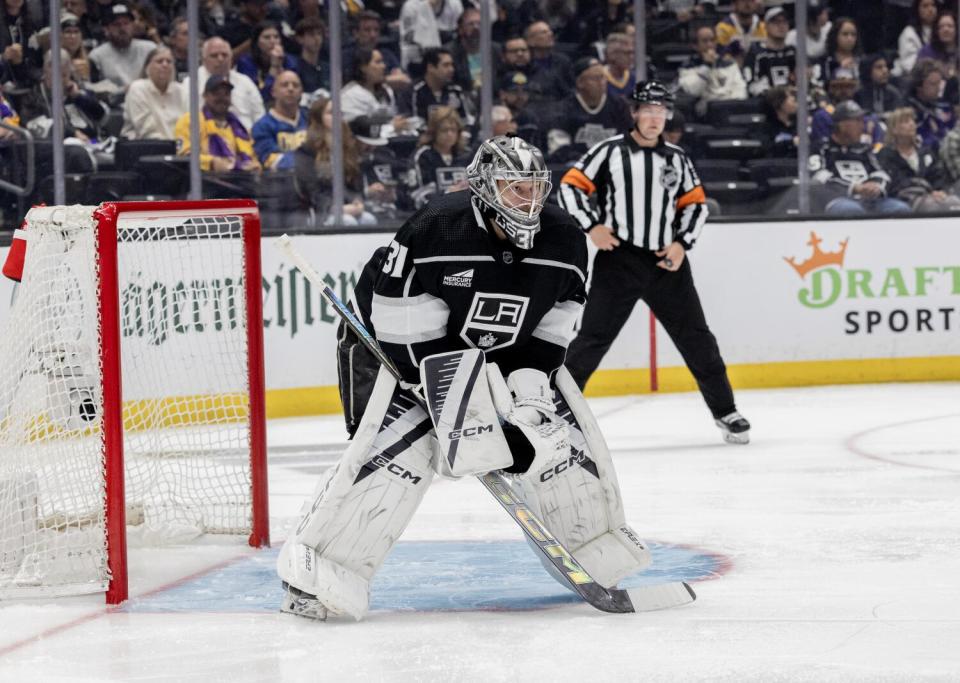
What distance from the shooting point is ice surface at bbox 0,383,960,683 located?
2557mm

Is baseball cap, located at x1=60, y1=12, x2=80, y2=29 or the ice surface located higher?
baseball cap, located at x1=60, y1=12, x2=80, y2=29

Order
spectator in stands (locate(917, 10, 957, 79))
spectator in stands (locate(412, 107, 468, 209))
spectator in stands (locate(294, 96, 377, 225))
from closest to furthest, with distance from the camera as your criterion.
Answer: spectator in stands (locate(294, 96, 377, 225)), spectator in stands (locate(412, 107, 468, 209)), spectator in stands (locate(917, 10, 957, 79))

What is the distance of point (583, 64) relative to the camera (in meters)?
7.21

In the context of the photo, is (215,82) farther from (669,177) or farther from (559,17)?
(669,177)

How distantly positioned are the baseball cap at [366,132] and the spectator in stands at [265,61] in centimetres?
35

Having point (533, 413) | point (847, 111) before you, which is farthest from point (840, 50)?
point (533, 413)

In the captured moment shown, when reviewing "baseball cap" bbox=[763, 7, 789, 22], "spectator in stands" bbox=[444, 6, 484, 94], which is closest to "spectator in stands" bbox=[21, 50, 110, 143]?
"spectator in stands" bbox=[444, 6, 484, 94]

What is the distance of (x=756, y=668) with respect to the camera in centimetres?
249

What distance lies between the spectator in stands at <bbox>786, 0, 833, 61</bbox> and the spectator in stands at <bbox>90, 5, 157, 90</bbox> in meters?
2.99

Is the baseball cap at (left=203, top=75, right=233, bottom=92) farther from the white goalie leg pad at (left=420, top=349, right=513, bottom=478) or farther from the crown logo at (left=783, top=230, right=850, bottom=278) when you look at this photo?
the white goalie leg pad at (left=420, top=349, right=513, bottom=478)

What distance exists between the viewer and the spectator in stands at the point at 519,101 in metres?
6.95

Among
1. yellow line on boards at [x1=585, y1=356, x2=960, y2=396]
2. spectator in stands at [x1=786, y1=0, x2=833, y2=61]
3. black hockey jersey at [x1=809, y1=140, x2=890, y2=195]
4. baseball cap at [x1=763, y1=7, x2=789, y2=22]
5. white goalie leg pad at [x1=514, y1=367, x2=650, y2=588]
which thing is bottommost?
yellow line on boards at [x1=585, y1=356, x2=960, y2=396]

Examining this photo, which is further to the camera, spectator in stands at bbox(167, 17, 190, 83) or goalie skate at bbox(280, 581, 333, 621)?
spectator in stands at bbox(167, 17, 190, 83)

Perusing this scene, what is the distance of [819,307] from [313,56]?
98.9 inches
